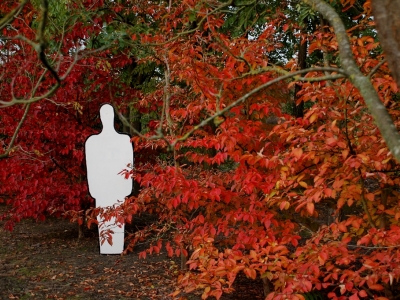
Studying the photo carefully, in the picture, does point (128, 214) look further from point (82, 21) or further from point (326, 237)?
point (82, 21)

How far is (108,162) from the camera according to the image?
7473 mm

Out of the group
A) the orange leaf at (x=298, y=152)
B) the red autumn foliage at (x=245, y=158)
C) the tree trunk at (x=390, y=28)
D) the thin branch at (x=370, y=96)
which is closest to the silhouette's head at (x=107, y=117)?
the red autumn foliage at (x=245, y=158)

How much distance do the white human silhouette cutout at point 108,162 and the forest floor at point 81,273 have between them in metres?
0.64

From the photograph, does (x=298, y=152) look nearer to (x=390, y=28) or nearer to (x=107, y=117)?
(x=390, y=28)

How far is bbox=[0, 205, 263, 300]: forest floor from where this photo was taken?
596cm


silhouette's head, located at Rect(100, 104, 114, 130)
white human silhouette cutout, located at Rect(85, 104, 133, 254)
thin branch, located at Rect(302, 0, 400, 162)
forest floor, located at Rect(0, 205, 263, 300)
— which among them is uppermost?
silhouette's head, located at Rect(100, 104, 114, 130)

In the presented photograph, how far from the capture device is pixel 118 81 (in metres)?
8.20

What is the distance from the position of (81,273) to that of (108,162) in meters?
1.68

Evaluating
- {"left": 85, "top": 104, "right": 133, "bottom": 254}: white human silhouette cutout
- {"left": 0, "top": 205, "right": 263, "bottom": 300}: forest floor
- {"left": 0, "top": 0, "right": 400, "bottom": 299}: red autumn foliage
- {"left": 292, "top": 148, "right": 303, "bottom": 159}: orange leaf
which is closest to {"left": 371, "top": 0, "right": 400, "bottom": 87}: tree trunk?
{"left": 0, "top": 0, "right": 400, "bottom": 299}: red autumn foliage

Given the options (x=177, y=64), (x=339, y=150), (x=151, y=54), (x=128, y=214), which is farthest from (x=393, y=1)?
(x=151, y=54)

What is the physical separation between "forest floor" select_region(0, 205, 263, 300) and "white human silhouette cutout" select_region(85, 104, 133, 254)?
0.64 m


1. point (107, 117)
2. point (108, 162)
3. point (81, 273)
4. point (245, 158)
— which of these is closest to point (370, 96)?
point (245, 158)

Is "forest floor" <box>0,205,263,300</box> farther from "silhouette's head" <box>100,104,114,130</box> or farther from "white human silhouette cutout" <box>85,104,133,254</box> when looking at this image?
"silhouette's head" <box>100,104,114,130</box>

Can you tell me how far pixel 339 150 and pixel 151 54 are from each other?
3908 mm
